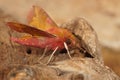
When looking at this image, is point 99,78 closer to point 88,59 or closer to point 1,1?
point 88,59

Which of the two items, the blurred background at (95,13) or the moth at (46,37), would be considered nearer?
the moth at (46,37)

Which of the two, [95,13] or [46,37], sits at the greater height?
[95,13]

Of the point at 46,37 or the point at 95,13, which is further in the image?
the point at 95,13

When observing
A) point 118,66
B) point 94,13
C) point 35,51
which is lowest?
point 118,66

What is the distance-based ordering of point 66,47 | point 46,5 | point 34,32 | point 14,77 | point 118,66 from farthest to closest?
point 46,5 < point 118,66 < point 66,47 < point 34,32 < point 14,77

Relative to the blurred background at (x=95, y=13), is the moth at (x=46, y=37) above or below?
below

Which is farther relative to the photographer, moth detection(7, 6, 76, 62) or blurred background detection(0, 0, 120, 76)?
blurred background detection(0, 0, 120, 76)

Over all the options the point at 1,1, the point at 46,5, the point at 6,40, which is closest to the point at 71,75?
the point at 6,40

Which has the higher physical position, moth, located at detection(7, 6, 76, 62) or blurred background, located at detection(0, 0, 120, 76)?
blurred background, located at detection(0, 0, 120, 76)
